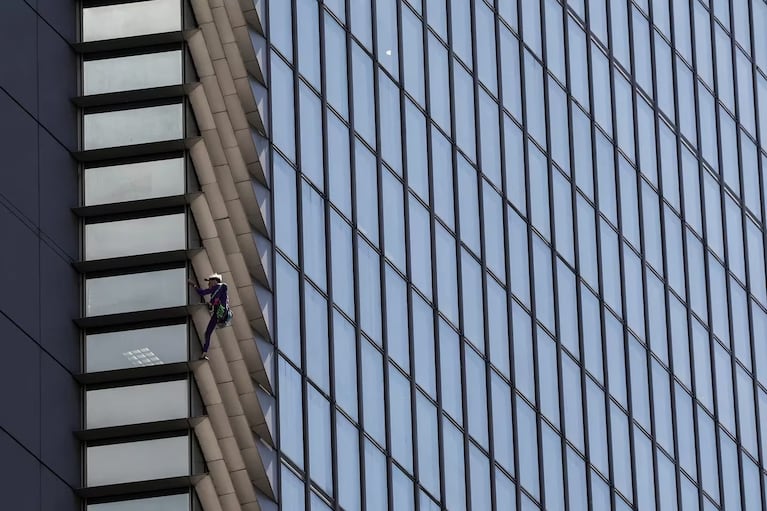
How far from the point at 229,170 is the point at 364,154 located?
774 centimetres

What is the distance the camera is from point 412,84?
6575 centimetres

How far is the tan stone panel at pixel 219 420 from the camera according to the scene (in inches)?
2072

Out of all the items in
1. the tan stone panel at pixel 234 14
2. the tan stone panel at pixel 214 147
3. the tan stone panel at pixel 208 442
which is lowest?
the tan stone panel at pixel 208 442

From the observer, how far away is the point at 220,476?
5272 centimetres

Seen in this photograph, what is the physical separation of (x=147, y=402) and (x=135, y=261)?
9.36 ft

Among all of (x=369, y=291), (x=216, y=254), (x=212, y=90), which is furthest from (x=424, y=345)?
(x=212, y=90)

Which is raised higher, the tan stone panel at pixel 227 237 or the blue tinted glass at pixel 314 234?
the blue tinted glass at pixel 314 234

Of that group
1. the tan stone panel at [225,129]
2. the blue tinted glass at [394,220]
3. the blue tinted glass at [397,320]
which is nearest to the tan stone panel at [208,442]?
the tan stone panel at [225,129]

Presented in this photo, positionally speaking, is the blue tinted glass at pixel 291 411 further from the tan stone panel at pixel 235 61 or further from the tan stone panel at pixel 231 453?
the tan stone panel at pixel 235 61

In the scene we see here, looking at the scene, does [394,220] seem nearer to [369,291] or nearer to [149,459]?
[369,291]

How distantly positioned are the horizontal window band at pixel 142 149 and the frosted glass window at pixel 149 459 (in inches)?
225

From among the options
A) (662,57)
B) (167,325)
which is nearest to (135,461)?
(167,325)

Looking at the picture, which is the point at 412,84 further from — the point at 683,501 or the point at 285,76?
the point at 683,501

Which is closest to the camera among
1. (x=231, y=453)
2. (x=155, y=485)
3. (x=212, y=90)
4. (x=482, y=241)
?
(x=155, y=485)
